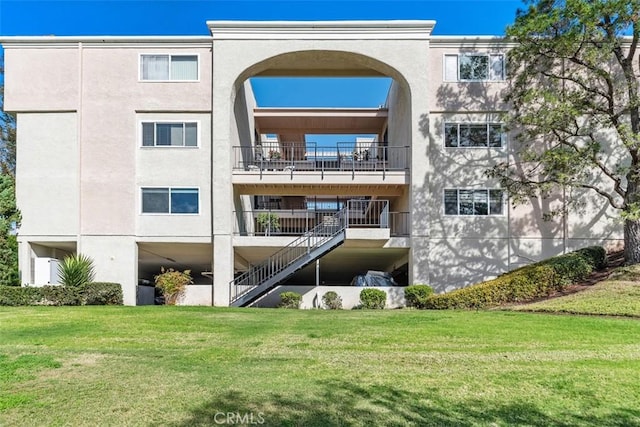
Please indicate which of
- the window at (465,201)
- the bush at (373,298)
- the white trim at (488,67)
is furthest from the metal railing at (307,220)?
the white trim at (488,67)

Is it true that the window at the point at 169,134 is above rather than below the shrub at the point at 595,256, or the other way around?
above

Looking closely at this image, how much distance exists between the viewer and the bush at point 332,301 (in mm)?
18375

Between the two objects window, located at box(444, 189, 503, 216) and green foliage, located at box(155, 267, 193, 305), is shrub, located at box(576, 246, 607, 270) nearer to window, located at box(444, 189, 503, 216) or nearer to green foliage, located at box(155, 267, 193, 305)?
window, located at box(444, 189, 503, 216)

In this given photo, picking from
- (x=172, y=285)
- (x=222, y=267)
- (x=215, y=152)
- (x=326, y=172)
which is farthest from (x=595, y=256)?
(x=172, y=285)

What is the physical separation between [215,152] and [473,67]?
11.0m

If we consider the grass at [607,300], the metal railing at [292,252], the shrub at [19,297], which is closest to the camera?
the grass at [607,300]

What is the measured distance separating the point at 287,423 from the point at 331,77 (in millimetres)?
20592

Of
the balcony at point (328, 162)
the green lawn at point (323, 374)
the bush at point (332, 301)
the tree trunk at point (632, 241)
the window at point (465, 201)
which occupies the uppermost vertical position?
the balcony at point (328, 162)

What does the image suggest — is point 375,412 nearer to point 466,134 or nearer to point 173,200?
point 173,200

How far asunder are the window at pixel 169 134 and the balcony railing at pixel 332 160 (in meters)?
1.85

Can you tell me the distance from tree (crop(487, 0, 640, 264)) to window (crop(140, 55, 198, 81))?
40.2 ft

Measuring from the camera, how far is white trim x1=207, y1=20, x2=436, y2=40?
65.0ft

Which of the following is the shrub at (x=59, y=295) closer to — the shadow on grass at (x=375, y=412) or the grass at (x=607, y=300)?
the shadow on grass at (x=375, y=412)

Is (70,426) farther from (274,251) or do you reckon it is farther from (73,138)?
(73,138)
